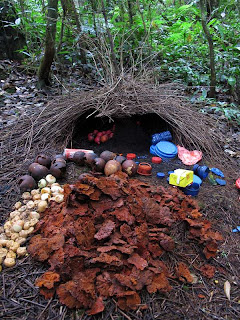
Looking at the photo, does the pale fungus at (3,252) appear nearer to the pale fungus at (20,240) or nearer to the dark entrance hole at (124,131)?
the pale fungus at (20,240)

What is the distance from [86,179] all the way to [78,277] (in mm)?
779

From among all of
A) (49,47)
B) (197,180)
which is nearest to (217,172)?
(197,180)

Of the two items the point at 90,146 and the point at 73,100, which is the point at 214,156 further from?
the point at 73,100

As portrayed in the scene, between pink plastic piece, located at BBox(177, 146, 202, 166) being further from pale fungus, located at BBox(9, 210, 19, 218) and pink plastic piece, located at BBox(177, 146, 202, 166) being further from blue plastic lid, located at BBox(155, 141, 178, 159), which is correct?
pale fungus, located at BBox(9, 210, 19, 218)

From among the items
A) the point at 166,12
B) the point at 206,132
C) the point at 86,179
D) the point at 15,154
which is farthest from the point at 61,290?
the point at 166,12

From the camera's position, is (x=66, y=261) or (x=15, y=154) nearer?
(x=66, y=261)

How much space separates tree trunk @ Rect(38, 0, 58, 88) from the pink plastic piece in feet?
9.75

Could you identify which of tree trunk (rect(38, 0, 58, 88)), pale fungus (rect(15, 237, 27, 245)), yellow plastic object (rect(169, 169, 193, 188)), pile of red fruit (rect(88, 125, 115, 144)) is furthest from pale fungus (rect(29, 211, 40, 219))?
tree trunk (rect(38, 0, 58, 88))

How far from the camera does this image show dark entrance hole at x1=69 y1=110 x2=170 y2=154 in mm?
3877

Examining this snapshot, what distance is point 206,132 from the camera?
149 inches

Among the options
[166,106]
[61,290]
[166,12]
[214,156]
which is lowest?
[214,156]

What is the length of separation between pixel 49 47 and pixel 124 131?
2.24m

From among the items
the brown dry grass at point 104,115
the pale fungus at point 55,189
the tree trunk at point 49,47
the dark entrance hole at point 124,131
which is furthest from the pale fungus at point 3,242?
the tree trunk at point 49,47

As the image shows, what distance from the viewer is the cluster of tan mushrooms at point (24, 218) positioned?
204cm
